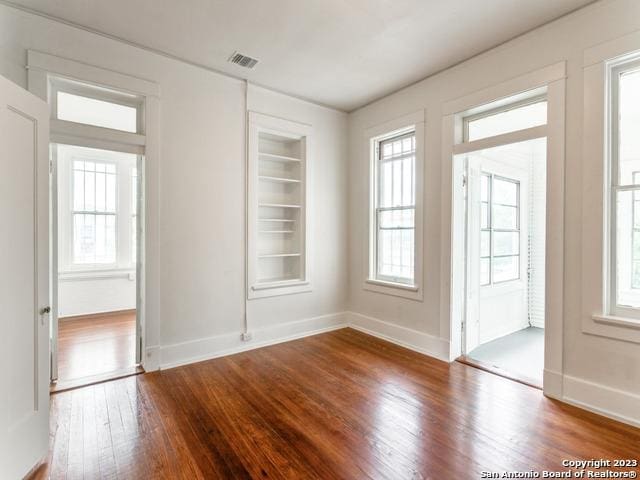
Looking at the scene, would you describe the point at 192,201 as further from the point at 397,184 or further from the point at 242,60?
the point at 397,184

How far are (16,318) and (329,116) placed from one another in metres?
4.04

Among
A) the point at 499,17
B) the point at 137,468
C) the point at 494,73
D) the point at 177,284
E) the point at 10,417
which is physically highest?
the point at 499,17

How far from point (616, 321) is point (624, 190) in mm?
970

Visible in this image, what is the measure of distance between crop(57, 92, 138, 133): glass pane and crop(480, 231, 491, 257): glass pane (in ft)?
13.3

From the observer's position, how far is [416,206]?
3898 mm

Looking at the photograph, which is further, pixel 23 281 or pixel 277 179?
pixel 277 179

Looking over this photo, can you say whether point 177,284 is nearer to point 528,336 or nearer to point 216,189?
point 216,189

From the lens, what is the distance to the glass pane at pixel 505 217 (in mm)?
4250

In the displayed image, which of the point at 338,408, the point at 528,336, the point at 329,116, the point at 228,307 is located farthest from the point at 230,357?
the point at 528,336

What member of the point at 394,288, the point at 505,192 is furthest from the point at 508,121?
the point at 394,288

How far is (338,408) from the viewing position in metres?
2.58

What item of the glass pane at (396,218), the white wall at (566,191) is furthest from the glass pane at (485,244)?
the glass pane at (396,218)

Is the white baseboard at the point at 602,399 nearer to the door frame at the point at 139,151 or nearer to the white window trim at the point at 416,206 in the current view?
the white window trim at the point at 416,206

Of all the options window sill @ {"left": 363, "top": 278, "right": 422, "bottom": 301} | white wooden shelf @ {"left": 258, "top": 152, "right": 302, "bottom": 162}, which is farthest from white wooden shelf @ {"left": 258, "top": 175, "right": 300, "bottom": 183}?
window sill @ {"left": 363, "top": 278, "right": 422, "bottom": 301}
